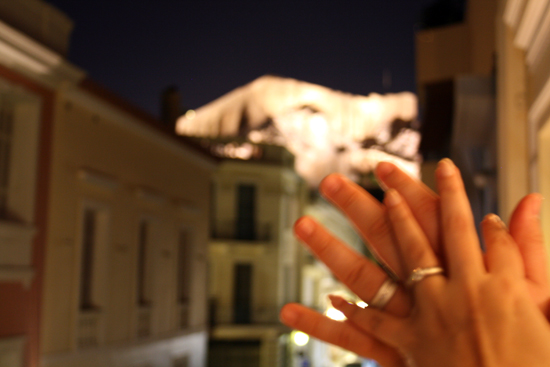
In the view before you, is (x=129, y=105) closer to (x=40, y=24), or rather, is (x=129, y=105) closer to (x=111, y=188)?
(x=111, y=188)

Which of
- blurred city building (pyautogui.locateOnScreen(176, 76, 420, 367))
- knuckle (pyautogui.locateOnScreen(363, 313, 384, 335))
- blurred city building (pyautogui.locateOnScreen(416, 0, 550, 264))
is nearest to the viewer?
knuckle (pyautogui.locateOnScreen(363, 313, 384, 335))

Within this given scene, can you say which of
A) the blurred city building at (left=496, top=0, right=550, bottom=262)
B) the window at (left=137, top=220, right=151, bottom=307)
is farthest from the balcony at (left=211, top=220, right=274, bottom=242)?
the blurred city building at (left=496, top=0, right=550, bottom=262)

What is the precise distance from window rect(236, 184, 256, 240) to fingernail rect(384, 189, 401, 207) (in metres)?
22.4

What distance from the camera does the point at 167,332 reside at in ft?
50.1

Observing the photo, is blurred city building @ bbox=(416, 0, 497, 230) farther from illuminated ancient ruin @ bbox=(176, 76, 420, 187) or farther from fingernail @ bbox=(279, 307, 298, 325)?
illuminated ancient ruin @ bbox=(176, 76, 420, 187)

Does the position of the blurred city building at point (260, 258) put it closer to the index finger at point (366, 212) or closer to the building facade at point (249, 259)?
the building facade at point (249, 259)

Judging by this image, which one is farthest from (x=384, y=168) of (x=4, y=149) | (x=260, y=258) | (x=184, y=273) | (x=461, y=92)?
(x=260, y=258)

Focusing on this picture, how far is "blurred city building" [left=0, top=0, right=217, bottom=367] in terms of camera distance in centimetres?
931

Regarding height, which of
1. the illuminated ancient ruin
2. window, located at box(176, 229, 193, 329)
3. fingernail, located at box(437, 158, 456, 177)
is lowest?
window, located at box(176, 229, 193, 329)

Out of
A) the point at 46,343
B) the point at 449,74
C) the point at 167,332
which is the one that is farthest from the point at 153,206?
the point at 449,74

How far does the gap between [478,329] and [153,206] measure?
45.4ft

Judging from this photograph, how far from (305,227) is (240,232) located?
2237 cm

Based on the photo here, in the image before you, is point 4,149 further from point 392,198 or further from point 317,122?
point 317,122

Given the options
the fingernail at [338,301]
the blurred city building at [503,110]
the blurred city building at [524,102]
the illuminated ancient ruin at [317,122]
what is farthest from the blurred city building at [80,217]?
the illuminated ancient ruin at [317,122]
